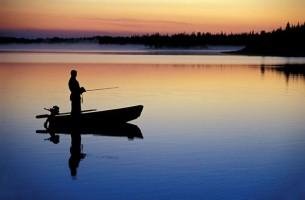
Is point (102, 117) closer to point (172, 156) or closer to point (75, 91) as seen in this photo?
point (75, 91)

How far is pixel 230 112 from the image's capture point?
22.8 meters

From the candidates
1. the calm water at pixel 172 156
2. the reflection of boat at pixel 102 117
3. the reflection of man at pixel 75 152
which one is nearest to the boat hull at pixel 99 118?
the reflection of boat at pixel 102 117

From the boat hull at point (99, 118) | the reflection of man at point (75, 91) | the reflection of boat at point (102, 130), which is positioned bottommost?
the reflection of boat at point (102, 130)

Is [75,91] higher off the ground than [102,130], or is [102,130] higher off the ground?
[75,91]

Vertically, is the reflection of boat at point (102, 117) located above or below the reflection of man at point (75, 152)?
above

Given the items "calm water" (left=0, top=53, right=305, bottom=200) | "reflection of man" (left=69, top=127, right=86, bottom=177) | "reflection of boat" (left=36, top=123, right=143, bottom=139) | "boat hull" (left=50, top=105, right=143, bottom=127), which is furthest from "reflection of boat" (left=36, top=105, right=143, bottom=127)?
"calm water" (left=0, top=53, right=305, bottom=200)

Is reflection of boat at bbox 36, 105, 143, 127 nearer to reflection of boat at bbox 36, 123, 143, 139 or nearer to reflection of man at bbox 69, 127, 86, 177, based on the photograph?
reflection of boat at bbox 36, 123, 143, 139

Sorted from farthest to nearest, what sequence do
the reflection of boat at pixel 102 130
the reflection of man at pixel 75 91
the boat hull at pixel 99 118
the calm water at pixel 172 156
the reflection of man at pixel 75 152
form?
the boat hull at pixel 99 118, the reflection of boat at pixel 102 130, the reflection of man at pixel 75 91, the reflection of man at pixel 75 152, the calm water at pixel 172 156

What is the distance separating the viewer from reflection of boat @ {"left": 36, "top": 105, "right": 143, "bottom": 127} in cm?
1761

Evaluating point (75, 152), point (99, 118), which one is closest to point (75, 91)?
point (99, 118)

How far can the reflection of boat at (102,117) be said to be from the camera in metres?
17.6

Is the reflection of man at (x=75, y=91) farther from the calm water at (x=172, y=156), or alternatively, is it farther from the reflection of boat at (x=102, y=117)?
the calm water at (x=172, y=156)

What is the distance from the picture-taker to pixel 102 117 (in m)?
18.2

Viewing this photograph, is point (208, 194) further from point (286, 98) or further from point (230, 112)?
point (286, 98)
